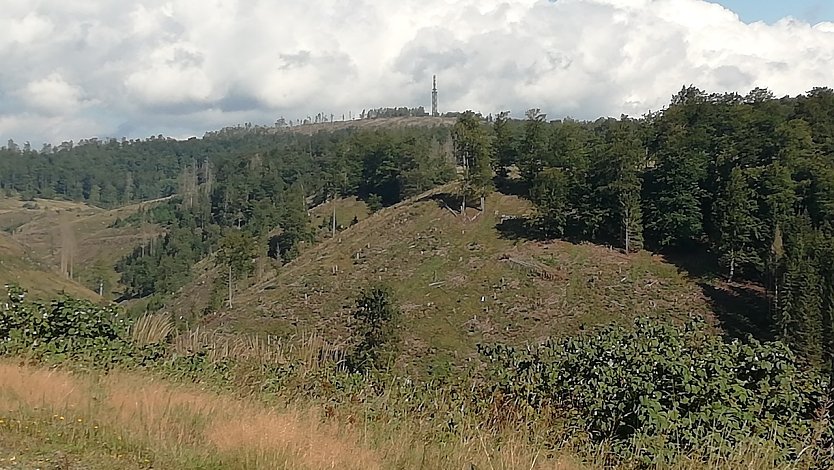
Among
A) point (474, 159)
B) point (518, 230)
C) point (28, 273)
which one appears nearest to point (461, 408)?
point (518, 230)

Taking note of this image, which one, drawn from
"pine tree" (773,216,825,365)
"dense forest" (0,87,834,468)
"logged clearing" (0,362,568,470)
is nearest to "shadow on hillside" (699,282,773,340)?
"dense forest" (0,87,834,468)

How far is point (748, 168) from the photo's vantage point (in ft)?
223

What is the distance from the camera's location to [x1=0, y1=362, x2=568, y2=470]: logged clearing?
568 cm

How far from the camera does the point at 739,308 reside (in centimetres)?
5956

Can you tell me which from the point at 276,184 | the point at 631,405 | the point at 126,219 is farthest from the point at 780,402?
the point at 126,219

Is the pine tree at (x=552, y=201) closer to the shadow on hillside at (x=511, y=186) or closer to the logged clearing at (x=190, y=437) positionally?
the shadow on hillside at (x=511, y=186)

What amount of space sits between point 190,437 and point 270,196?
5850 inches

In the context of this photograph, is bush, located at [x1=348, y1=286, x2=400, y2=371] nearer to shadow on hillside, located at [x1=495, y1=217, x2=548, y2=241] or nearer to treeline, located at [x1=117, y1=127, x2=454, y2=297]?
shadow on hillside, located at [x1=495, y1=217, x2=548, y2=241]

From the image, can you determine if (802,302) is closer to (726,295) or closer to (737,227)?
(726,295)

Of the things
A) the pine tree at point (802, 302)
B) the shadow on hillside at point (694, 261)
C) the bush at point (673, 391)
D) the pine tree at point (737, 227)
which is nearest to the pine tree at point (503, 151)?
the shadow on hillside at point (694, 261)

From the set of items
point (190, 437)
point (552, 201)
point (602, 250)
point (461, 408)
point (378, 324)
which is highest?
point (552, 201)

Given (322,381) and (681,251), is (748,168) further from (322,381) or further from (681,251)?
(322,381)

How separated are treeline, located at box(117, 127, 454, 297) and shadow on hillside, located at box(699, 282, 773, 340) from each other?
49.1 meters

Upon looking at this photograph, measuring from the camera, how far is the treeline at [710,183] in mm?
54594
